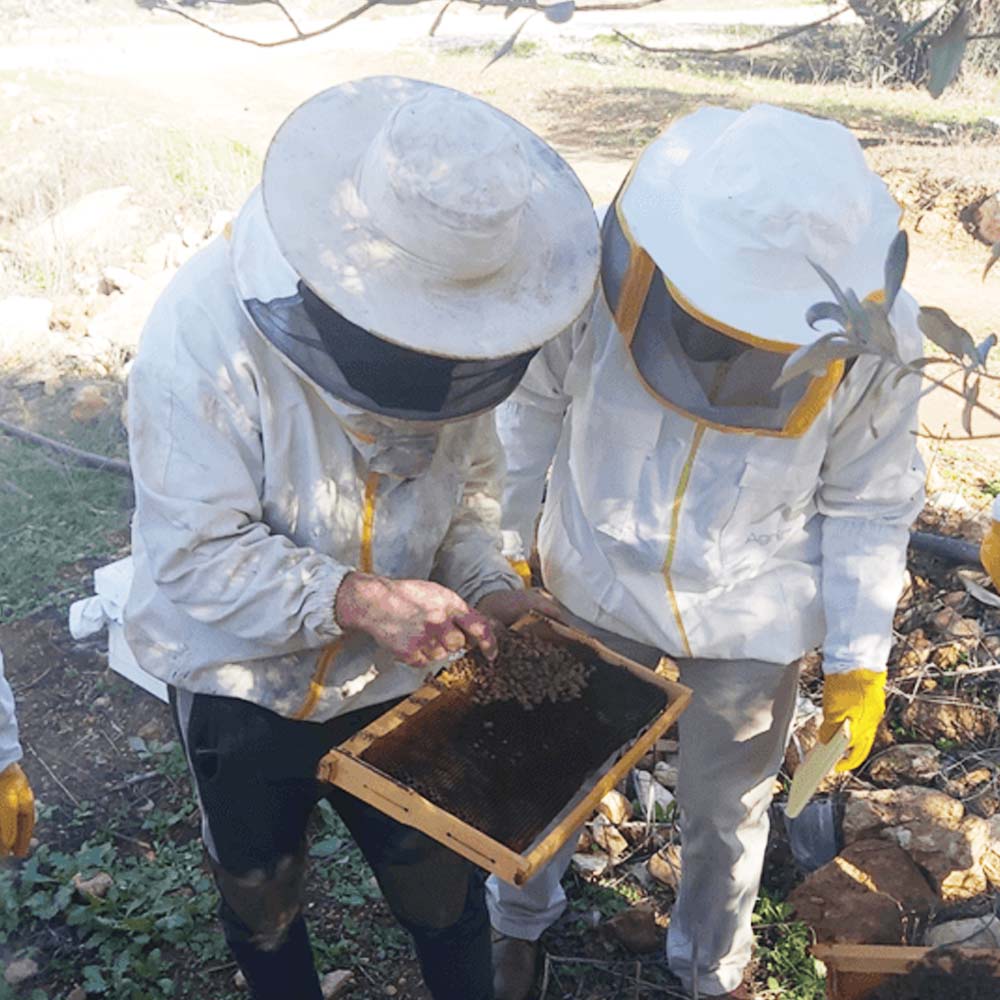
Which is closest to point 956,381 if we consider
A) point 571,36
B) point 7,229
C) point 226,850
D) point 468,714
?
point 468,714

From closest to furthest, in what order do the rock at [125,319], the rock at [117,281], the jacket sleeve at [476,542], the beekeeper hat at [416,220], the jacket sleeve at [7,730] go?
the beekeeper hat at [416,220] → the jacket sleeve at [7,730] → the jacket sleeve at [476,542] → the rock at [125,319] → the rock at [117,281]

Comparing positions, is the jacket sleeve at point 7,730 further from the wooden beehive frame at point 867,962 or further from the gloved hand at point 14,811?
the wooden beehive frame at point 867,962

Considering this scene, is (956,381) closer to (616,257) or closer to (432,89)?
(616,257)

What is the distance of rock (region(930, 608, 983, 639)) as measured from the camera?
3908mm

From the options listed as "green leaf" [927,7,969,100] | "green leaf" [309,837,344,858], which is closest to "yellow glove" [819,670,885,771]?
A: "green leaf" [309,837,344,858]

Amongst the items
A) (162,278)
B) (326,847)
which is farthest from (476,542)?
(162,278)

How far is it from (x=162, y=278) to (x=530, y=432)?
16.8 feet

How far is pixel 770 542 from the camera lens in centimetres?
257

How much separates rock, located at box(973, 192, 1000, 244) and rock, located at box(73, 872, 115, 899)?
8107mm

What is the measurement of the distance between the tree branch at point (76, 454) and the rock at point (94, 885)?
2380mm

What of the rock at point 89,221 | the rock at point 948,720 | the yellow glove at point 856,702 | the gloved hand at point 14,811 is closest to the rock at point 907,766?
the rock at point 948,720

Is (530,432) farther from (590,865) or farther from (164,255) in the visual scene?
(164,255)

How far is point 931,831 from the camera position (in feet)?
10.6

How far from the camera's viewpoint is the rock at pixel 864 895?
3053mm
